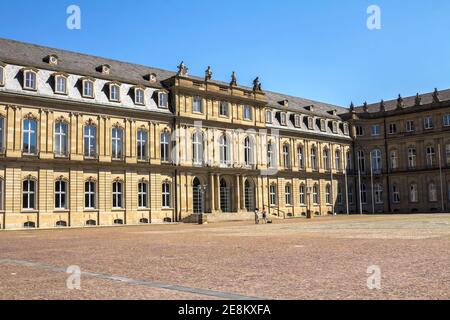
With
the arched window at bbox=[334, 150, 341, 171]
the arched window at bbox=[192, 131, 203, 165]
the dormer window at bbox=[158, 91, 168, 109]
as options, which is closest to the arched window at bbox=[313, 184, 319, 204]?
the arched window at bbox=[334, 150, 341, 171]

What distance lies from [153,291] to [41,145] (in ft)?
130

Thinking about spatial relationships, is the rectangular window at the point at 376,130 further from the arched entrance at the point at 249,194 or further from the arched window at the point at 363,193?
the arched entrance at the point at 249,194

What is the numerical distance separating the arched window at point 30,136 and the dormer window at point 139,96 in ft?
36.3

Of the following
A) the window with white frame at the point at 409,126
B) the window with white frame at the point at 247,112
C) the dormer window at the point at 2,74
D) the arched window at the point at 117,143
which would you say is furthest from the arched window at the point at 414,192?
the dormer window at the point at 2,74

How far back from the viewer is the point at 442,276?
36.7 ft

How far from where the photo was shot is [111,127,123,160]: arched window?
51.6 m

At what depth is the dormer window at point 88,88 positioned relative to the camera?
49566 millimetres

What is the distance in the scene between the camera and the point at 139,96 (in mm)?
53969

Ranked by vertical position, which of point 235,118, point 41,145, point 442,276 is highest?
point 235,118

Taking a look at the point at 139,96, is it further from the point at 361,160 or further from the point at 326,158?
the point at 361,160

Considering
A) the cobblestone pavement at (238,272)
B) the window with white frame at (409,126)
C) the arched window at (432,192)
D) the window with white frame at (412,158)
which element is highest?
the window with white frame at (409,126)

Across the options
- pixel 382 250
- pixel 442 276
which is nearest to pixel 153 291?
pixel 442 276

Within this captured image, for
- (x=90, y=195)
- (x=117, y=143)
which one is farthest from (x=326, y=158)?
(x=90, y=195)

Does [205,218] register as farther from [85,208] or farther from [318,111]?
[318,111]
